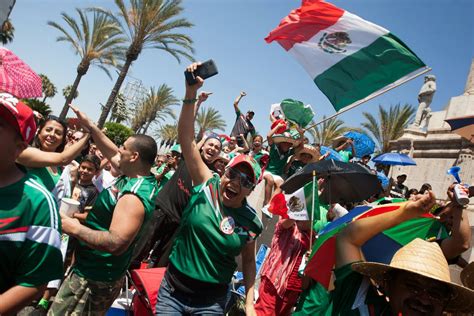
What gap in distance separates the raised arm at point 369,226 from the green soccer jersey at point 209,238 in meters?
1.03

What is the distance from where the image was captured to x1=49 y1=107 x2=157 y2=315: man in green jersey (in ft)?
9.28

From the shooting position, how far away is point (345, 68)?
626cm

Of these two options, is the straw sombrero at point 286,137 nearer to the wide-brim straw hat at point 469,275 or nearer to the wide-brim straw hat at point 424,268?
the wide-brim straw hat at point 469,275

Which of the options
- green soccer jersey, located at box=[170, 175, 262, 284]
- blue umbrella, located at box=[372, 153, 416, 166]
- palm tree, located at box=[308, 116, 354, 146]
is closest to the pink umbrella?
green soccer jersey, located at box=[170, 175, 262, 284]

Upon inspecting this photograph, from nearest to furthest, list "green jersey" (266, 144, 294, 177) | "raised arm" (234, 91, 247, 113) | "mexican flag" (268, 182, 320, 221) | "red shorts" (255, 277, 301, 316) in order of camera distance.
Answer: "mexican flag" (268, 182, 320, 221)
"red shorts" (255, 277, 301, 316)
"green jersey" (266, 144, 294, 177)
"raised arm" (234, 91, 247, 113)

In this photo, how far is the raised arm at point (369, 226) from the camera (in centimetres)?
221

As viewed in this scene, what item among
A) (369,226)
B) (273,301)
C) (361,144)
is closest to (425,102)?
(361,144)

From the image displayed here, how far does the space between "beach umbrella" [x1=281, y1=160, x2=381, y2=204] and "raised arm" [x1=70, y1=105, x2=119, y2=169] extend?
198 cm

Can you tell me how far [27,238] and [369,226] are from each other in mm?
1671

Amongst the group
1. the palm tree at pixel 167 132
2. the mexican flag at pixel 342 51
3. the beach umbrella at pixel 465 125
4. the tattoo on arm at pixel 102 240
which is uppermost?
the mexican flag at pixel 342 51

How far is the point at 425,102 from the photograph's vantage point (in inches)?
Result: 690

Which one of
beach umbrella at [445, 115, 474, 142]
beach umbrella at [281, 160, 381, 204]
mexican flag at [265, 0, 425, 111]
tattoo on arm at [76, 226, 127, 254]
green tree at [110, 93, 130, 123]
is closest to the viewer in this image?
tattoo on arm at [76, 226, 127, 254]

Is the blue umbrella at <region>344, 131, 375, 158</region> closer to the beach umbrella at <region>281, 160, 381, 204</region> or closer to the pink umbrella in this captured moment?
the beach umbrella at <region>281, 160, 381, 204</region>

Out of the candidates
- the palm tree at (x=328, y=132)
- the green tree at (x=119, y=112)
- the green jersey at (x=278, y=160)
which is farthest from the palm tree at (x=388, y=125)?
the green tree at (x=119, y=112)
